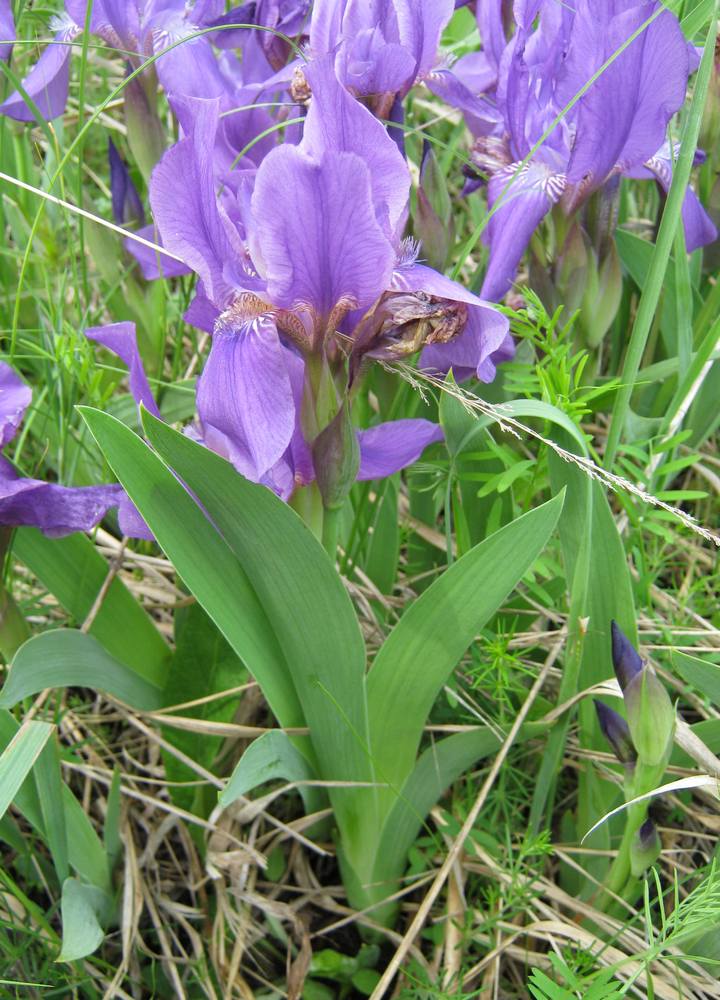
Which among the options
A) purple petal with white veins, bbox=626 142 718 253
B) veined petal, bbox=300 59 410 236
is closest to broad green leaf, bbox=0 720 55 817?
veined petal, bbox=300 59 410 236

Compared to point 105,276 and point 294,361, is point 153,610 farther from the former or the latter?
point 294,361

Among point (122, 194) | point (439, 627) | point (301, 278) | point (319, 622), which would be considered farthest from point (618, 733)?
point (122, 194)

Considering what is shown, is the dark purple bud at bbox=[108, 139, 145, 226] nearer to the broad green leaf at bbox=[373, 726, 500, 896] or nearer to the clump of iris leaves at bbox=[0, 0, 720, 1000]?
the clump of iris leaves at bbox=[0, 0, 720, 1000]

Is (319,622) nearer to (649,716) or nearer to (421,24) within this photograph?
(649,716)

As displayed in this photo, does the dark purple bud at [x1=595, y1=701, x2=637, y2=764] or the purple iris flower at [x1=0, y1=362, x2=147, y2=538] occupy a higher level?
the purple iris flower at [x1=0, y1=362, x2=147, y2=538]

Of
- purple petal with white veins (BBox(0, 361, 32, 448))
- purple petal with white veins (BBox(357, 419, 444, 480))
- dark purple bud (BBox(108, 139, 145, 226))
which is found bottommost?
purple petal with white veins (BBox(357, 419, 444, 480))

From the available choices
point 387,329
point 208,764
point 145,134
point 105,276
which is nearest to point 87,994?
→ point 208,764
